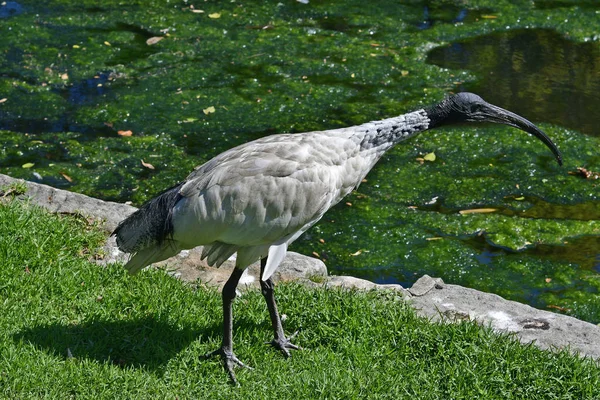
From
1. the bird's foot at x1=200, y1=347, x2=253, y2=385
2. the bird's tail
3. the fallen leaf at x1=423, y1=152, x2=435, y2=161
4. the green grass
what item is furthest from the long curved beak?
the fallen leaf at x1=423, y1=152, x2=435, y2=161

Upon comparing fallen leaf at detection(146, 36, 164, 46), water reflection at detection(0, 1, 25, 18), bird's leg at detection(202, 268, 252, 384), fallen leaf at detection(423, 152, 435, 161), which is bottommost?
water reflection at detection(0, 1, 25, 18)

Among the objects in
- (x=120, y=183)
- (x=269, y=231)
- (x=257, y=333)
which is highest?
(x=269, y=231)

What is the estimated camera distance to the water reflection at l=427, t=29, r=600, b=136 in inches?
369

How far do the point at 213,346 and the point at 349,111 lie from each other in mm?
4641

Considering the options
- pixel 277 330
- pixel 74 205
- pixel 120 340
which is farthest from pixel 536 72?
pixel 120 340

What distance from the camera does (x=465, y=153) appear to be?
8438 millimetres

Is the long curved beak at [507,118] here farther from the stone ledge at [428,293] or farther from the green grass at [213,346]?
the green grass at [213,346]

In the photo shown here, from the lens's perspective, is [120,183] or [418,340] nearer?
[418,340]

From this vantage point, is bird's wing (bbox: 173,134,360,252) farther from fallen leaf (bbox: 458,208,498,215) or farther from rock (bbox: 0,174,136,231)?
fallen leaf (bbox: 458,208,498,215)

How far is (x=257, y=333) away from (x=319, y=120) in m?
4.16

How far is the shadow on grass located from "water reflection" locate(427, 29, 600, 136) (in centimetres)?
549

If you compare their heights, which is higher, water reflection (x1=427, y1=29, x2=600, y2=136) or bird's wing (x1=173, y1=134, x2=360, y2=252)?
bird's wing (x1=173, y1=134, x2=360, y2=252)

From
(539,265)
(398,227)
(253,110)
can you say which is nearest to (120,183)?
(253,110)

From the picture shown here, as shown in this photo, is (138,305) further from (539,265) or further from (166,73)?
(166,73)
